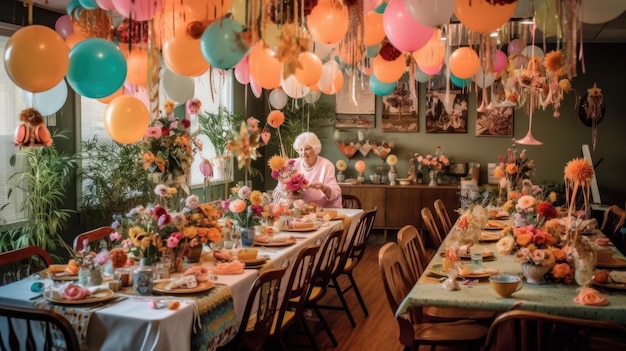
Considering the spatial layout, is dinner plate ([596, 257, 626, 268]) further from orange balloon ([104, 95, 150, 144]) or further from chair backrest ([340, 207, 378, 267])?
orange balloon ([104, 95, 150, 144])

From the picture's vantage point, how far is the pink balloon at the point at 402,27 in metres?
3.53

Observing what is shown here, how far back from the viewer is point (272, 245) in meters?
4.28

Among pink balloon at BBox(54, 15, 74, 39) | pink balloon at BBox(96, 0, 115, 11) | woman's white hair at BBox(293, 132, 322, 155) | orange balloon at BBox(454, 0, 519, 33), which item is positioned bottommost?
woman's white hair at BBox(293, 132, 322, 155)

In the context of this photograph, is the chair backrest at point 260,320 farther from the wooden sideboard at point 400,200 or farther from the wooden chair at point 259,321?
the wooden sideboard at point 400,200

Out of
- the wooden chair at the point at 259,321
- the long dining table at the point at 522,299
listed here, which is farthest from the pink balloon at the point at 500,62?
the wooden chair at the point at 259,321

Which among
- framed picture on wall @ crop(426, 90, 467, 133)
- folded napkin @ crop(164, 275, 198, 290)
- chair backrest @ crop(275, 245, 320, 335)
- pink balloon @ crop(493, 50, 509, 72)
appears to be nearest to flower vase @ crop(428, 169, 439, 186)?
framed picture on wall @ crop(426, 90, 467, 133)

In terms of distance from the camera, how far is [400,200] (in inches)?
351

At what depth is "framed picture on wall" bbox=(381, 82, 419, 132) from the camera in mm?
9297

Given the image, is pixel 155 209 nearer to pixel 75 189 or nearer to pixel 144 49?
pixel 144 49

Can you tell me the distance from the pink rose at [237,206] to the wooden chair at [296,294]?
1.91 feet

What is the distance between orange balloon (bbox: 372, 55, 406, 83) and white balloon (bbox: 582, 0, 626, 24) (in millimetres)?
2152

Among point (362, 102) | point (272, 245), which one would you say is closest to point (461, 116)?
point (362, 102)

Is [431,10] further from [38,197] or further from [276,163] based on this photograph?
[38,197]

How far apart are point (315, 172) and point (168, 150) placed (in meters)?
2.10
